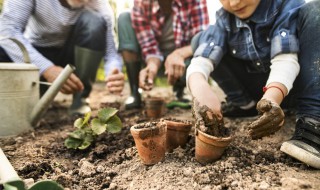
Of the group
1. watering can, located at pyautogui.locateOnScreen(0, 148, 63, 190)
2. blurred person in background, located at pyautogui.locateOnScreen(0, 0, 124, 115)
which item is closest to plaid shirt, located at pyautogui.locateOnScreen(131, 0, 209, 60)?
blurred person in background, located at pyautogui.locateOnScreen(0, 0, 124, 115)

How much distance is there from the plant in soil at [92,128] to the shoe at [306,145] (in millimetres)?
933

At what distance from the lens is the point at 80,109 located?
2816 mm

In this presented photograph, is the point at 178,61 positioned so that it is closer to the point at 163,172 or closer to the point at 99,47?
the point at 99,47

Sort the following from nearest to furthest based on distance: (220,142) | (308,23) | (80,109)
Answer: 1. (220,142)
2. (308,23)
3. (80,109)

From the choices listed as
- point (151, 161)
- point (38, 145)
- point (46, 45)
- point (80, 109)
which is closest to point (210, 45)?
point (151, 161)

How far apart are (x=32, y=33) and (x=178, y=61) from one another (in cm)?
138

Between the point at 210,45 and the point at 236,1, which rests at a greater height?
the point at 236,1

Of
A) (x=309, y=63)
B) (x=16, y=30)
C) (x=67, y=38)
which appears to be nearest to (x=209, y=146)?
(x=309, y=63)

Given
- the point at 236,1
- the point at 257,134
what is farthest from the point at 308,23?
the point at 257,134

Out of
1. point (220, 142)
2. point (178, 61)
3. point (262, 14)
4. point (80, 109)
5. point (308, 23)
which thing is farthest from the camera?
point (80, 109)

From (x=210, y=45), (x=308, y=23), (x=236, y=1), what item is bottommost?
(x=210, y=45)

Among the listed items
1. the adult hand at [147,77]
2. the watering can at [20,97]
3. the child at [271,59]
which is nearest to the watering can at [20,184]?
the child at [271,59]

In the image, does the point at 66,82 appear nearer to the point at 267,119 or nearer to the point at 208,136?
the point at 208,136

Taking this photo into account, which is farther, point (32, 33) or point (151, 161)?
point (32, 33)
